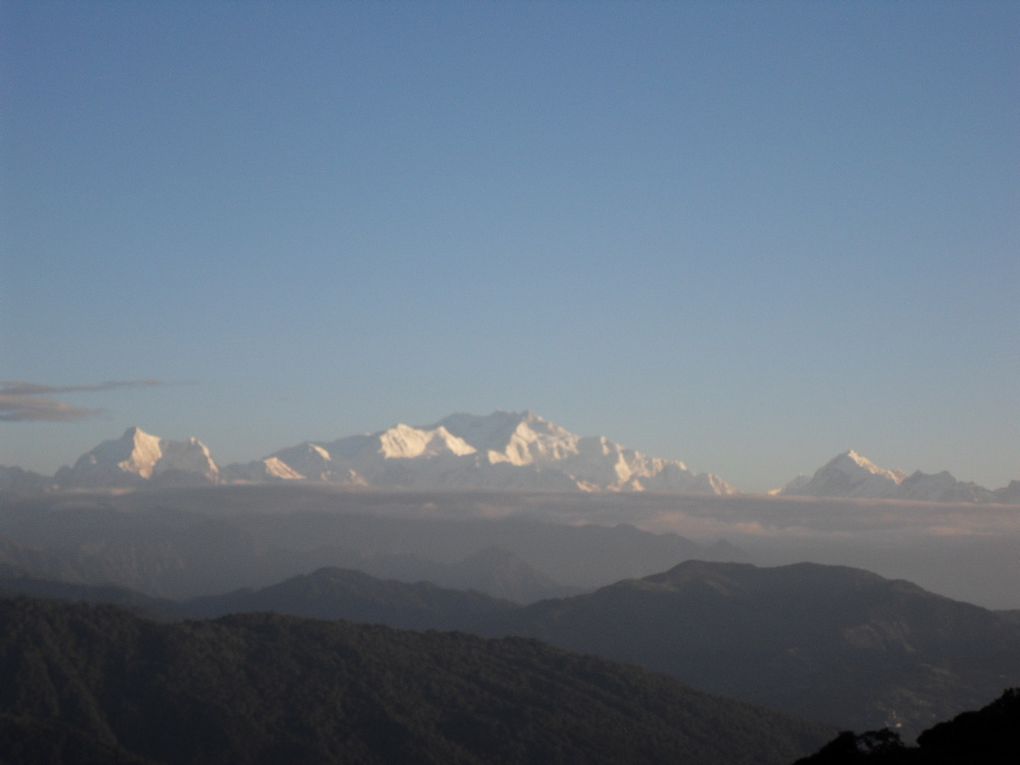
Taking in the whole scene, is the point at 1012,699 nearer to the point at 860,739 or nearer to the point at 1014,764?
the point at 860,739

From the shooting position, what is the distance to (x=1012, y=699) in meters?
156

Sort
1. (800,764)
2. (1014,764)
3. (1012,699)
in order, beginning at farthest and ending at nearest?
(1012,699)
(800,764)
(1014,764)

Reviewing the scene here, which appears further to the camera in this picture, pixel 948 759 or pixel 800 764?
pixel 800 764

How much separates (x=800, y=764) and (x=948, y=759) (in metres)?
16.9

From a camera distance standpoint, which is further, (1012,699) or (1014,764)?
(1012,699)

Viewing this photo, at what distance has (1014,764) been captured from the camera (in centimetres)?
12250

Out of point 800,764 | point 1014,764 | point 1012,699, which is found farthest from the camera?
point 1012,699

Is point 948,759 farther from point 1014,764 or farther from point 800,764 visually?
point 800,764

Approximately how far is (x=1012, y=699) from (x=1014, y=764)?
3524 cm

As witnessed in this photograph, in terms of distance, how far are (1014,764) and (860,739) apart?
27.9 meters

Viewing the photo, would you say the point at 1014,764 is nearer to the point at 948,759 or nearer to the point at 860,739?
the point at 948,759

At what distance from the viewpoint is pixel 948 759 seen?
423 ft

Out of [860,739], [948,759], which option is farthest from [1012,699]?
[948,759]

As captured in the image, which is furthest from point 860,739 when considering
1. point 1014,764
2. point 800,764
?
point 1014,764
